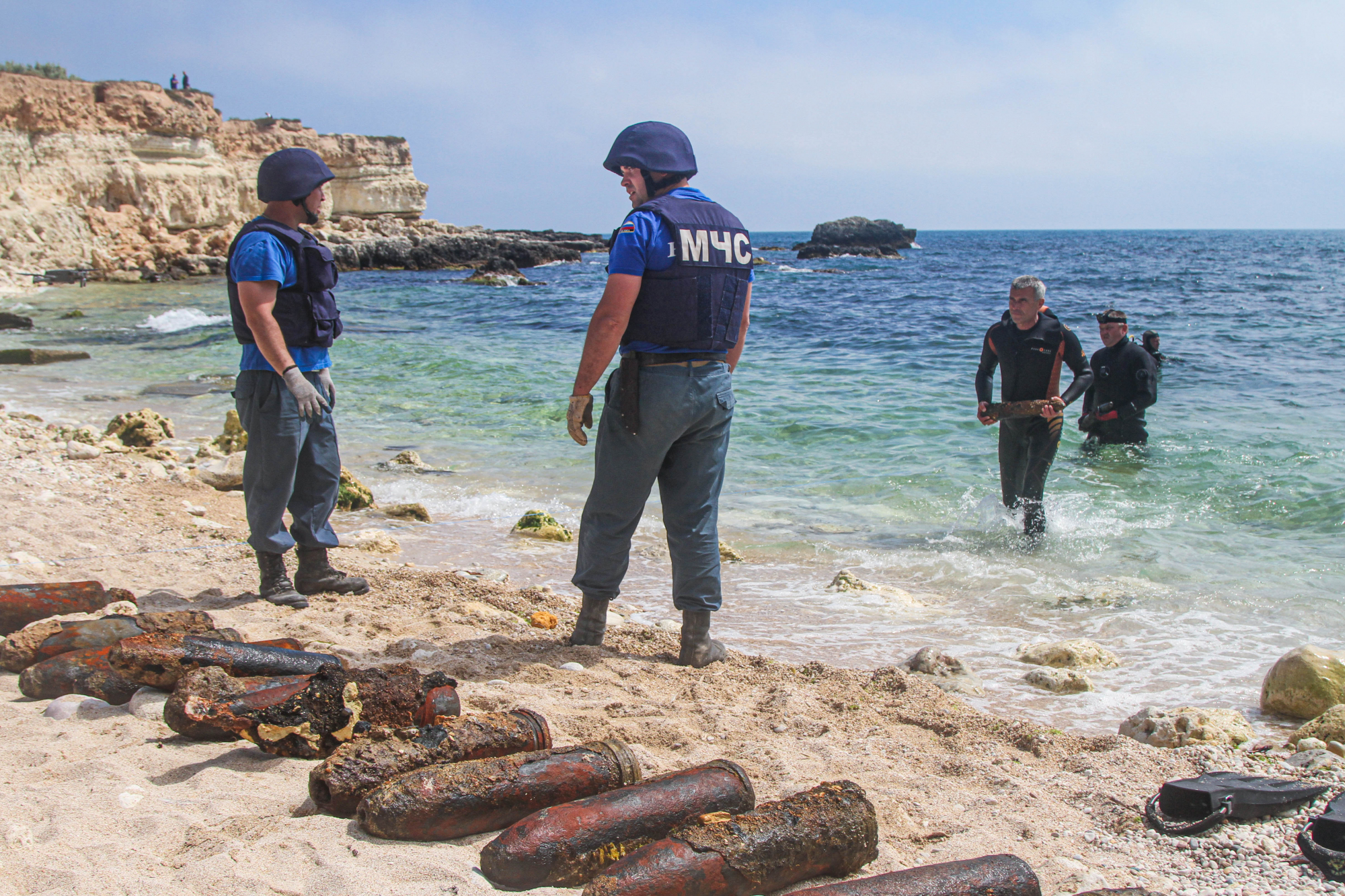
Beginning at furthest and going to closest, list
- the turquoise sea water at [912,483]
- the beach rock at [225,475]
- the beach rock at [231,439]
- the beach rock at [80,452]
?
the beach rock at [231,439] < the beach rock at [80,452] < the beach rock at [225,475] < the turquoise sea water at [912,483]

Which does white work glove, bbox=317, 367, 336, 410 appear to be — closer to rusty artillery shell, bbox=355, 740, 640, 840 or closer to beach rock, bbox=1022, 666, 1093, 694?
rusty artillery shell, bbox=355, 740, 640, 840

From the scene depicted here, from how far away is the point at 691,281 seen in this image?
327cm

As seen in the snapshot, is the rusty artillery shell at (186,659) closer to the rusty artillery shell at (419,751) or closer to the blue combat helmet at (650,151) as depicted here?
the rusty artillery shell at (419,751)

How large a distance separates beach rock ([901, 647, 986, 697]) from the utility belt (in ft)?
5.09

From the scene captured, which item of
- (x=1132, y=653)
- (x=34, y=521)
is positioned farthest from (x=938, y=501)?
(x=34, y=521)

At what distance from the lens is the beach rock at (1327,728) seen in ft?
9.96

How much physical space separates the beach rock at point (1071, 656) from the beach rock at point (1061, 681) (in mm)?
143

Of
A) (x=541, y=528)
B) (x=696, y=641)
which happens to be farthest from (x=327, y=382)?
(x=541, y=528)

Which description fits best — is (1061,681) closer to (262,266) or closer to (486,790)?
(486,790)

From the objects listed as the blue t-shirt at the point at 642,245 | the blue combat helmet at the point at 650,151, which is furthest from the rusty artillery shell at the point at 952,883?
the blue combat helmet at the point at 650,151

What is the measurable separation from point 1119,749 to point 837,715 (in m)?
0.88

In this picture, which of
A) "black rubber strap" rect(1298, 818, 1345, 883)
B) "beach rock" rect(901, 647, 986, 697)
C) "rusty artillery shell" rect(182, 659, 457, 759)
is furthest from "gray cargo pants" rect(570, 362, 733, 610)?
"black rubber strap" rect(1298, 818, 1345, 883)

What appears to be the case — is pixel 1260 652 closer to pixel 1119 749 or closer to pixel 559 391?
pixel 1119 749

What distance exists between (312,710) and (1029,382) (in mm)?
4853
